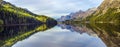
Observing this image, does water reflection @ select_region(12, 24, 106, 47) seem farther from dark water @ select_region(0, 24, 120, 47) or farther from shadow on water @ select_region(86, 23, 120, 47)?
shadow on water @ select_region(86, 23, 120, 47)

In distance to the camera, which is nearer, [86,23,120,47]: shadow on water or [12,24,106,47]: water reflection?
[86,23,120,47]: shadow on water

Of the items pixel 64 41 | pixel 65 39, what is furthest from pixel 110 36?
pixel 64 41

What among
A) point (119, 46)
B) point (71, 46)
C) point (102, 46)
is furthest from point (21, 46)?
point (119, 46)

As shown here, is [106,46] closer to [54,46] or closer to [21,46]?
[54,46]

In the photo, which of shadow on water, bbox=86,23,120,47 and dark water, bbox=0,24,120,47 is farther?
dark water, bbox=0,24,120,47

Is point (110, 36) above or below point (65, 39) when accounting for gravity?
above

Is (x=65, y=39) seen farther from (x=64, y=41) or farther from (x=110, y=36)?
(x=110, y=36)

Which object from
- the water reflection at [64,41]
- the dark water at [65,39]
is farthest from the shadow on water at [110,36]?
the water reflection at [64,41]

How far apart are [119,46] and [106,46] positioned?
480cm

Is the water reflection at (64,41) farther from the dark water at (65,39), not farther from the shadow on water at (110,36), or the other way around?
the shadow on water at (110,36)

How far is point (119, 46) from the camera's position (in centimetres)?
4691

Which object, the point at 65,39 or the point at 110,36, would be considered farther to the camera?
the point at 65,39

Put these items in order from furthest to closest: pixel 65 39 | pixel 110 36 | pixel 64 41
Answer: pixel 65 39 < pixel 110 36 < pixel 64 41

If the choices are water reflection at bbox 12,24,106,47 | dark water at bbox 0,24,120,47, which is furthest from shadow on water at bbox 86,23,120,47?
water reflection at bbox 12,24,106,47
